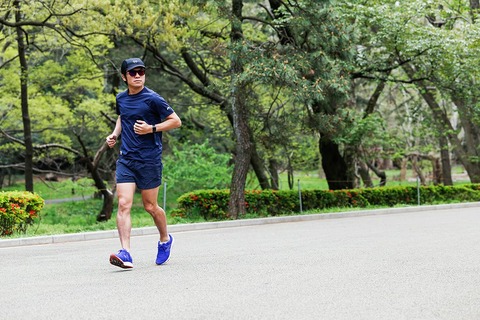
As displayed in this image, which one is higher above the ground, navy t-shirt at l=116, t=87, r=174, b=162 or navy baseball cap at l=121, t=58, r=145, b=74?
navy baseball cap at l=121, t=58, r=145, b=74

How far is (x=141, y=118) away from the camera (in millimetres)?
6844

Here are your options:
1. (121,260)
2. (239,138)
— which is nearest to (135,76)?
(121,260)

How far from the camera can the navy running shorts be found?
22.3ft

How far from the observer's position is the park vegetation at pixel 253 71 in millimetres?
16797

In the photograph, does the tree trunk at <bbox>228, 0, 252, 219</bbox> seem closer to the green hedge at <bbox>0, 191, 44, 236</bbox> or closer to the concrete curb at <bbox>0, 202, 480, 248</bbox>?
the concrete curb at <bbox>0, 202, 480, 248</bbox>

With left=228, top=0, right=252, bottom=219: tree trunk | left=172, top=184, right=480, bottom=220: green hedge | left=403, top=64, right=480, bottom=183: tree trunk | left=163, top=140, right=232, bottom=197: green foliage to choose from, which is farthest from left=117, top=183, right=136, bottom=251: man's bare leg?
left=403, top=64, right=480, bottom=183: tree trunk

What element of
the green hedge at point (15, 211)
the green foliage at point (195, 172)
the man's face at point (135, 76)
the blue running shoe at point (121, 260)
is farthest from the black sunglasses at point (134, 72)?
the green foliage at point (195, 172)

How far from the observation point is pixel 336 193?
20.8 meters

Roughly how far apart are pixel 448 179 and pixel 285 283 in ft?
96.1

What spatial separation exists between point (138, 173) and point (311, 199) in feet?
44.6

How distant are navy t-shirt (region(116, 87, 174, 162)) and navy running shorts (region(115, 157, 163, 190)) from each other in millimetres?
55

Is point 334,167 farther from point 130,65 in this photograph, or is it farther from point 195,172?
point 130,65

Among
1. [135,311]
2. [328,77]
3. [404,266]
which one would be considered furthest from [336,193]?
[135,311]

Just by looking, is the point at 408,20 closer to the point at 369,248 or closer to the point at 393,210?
the point at 393,210
